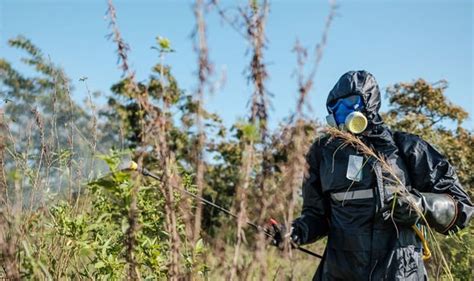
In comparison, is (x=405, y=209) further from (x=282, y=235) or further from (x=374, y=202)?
(x=282, y=235)

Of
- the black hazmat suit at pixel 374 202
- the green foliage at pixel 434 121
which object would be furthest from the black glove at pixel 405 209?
the green foliage at pixel 434 121

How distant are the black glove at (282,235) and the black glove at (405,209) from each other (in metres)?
0.46

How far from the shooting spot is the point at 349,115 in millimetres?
2984

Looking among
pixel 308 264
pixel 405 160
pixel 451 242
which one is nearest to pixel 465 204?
A: pixel 405 160

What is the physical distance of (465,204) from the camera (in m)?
2.95

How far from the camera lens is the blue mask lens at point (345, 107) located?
3068 millimetres

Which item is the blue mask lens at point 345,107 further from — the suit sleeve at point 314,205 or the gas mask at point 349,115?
the suit sleeve at point 314,205

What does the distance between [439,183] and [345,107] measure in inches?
23.0

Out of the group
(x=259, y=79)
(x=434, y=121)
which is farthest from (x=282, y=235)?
(x=434, y=121)

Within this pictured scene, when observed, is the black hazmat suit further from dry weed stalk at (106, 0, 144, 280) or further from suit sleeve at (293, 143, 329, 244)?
dry weed stalk at (106, 0, 144, 280)

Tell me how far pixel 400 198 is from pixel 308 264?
4.43 m

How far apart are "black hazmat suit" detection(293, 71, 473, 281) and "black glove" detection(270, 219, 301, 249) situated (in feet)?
0.12

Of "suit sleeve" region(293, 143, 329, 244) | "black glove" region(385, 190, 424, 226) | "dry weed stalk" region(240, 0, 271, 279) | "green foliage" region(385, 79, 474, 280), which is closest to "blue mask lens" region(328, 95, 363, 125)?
"suit sleeve" region(293, 143, 329, 244)

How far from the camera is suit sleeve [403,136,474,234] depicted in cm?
288
